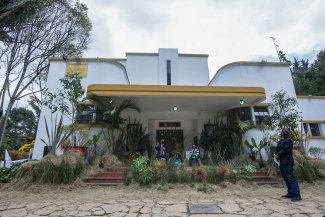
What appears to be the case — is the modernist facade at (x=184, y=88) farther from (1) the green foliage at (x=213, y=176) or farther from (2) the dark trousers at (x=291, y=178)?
(2) the dark trousers at (x=291, y=178)

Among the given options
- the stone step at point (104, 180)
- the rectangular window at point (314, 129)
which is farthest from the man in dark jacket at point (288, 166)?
the rectangular window at point (314, 129)

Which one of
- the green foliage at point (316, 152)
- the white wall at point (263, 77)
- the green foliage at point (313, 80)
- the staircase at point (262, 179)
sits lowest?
the staircase at point (262, 179)

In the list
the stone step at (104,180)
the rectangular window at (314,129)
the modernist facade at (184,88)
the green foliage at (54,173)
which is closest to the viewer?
the green foliage at (54,173)

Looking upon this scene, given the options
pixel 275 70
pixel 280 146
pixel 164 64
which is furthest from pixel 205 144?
pixel 164 64

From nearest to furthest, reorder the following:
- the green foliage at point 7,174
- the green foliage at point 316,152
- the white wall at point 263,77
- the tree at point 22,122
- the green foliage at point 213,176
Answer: the green foliage at point 213,176
the green foliage at point 7,174
the green foliage at point 316,152
the white wall at point 263,77
the tree at point 22,122

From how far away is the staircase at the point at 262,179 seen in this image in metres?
5.18

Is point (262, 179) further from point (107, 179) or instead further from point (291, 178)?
point (107, 179)

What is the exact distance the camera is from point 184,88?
6.89 m

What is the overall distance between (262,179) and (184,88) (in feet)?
12.7

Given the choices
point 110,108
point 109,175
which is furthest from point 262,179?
point 110,108

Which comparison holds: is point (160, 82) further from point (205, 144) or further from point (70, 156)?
point (70, 156)

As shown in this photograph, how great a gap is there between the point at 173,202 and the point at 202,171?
5.47ft

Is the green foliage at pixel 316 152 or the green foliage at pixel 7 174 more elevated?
the green foliage at pixel 316 152

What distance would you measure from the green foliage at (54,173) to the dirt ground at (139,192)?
0.58ft
